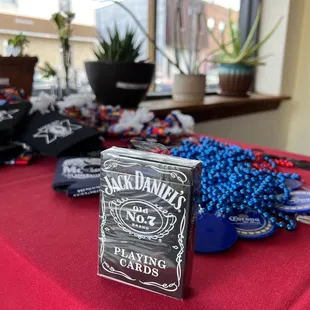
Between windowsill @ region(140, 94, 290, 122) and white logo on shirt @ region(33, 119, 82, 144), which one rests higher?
white logo on shirt @ region(33, 119, 82, 144)

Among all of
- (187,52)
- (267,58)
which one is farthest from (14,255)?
(267,58)

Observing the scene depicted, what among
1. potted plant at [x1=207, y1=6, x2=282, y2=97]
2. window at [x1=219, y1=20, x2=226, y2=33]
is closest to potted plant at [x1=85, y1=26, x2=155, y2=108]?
potted plant at [x1=207, y1=6, x2=282, y2=97]

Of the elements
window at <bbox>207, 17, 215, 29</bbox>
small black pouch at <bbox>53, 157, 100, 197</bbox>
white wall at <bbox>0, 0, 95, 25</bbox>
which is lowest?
small black pouch at <bbox>53, 157, 100, 197</bbox>

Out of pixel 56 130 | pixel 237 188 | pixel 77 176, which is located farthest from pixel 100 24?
pixel 237 188

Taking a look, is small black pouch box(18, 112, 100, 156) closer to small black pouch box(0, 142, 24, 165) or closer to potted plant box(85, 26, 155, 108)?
small black pouch box(0, 142, 24, 165)

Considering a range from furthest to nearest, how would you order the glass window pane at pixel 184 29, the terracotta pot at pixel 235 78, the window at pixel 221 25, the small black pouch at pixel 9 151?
the window at pixel 221 25 → the terracotta pot at pixel 235 78 → the glass window pane at pixel 184 29 → the small black pouch at pixel 9 151

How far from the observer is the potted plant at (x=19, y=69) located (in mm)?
883

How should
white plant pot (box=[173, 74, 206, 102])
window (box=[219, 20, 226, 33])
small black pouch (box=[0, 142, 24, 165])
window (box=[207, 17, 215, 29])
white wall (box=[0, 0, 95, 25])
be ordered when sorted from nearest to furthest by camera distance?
Result: small black pouch (box=[0, 142, 24, 165])
white wall (box=[0, 0, 95, 25])
white plant pot (box=[173, 74, 206, 102])
window (box=[207, 17, 215, 29])
window (box=[219, 20, 226, 33])

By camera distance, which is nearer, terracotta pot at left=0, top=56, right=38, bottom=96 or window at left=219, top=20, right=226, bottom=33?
terracotta pot at left=0, top=56, right=38, bottom=96

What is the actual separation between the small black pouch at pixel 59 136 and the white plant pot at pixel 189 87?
2.40 ft

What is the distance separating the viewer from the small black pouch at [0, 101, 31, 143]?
0.70 meters

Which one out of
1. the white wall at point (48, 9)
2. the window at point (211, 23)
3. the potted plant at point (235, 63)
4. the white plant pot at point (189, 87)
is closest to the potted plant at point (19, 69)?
the white wall at point (48, 9)

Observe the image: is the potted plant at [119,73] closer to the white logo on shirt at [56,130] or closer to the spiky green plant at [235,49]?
the white logo on shirt at [56,130]

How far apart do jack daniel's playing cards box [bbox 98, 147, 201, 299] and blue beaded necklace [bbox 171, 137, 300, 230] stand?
18 centimetres
